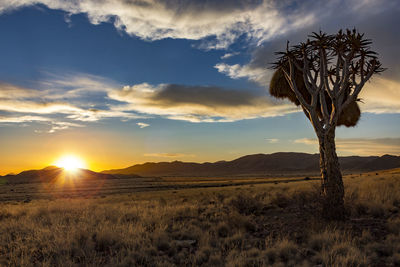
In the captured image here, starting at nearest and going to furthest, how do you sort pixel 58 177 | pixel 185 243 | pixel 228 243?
pixel 228 243 → pixel 185 243 → pixel 58 177

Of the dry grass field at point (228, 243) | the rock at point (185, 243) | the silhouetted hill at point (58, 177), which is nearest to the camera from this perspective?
the dry grass field at point (228, 243)

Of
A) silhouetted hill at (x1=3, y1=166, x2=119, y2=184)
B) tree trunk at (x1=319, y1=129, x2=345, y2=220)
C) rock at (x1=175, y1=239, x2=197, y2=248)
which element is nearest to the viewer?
rock at (x1=175, y1=239, x2=197, y2=248)

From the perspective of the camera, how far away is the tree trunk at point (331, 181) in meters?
9.92

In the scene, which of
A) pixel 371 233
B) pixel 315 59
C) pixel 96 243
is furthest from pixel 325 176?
pixel 96 243

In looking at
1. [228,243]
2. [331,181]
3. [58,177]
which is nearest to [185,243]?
[228,243]

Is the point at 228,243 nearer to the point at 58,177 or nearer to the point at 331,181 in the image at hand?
the point at 331,181

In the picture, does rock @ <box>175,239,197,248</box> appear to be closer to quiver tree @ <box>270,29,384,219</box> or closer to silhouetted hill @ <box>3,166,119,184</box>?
quiver tree @ <box>270,29,384,219</box>

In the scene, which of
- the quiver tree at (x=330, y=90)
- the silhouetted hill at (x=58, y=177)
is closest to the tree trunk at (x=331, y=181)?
the quiver tree at (x=330, y=90)

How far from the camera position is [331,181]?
10.2 m

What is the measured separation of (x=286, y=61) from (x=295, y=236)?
8180 millimetres

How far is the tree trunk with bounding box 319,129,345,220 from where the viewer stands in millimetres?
9922

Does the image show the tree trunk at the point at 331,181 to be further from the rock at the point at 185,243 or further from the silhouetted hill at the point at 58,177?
the silhouetted hill at the point at 58,177


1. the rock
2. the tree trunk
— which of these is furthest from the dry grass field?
the tree trunk

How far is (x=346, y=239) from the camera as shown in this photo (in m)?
7.45
